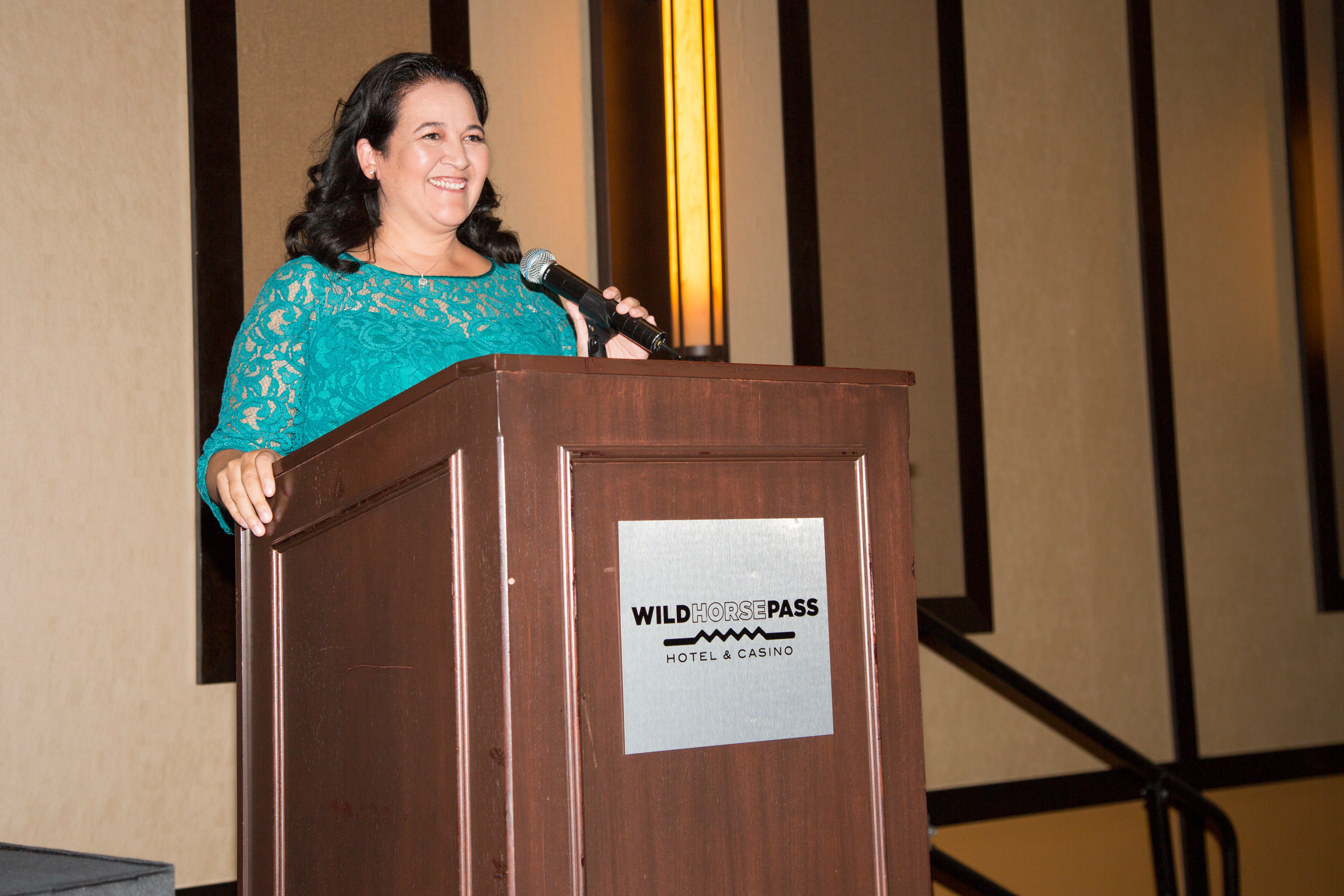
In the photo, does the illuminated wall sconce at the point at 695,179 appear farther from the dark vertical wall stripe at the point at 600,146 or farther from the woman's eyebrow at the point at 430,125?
the woman's eyebrow at the point at 430,125

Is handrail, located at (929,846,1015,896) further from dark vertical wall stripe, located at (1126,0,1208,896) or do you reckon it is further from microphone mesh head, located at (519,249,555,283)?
microphone mesh head, located at (519,249,555,283)

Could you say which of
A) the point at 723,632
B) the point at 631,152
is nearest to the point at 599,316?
the point at 723,632

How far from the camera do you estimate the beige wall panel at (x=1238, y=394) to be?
4012 mm

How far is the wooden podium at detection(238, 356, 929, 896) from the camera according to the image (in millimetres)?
945

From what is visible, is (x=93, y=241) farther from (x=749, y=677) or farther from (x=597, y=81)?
(x=749, y=677)

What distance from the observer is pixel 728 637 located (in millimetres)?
1037

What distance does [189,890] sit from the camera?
242 centimetres

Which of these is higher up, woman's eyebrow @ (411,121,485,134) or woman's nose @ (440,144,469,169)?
woman's eyebrow @ (411,121,485,134)

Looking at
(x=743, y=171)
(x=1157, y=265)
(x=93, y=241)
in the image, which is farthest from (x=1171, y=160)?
(x=93, y=241)

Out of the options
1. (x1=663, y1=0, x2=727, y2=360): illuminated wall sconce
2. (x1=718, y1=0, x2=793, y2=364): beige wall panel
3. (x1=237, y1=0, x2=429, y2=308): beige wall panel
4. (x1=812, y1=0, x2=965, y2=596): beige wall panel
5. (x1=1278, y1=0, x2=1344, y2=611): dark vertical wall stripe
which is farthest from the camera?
(x1=1278, y1=0, x2=1344, y2=611): dark vertical wall stripe

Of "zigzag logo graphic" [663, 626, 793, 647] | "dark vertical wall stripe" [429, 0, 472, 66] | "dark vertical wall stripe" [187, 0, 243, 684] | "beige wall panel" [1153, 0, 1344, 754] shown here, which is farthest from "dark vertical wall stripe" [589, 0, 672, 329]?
"beige wall panel" [1153, 0, 1344, 754]

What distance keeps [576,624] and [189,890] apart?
1.87 meters

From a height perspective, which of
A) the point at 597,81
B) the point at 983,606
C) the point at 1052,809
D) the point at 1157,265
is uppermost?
the point at 597,81

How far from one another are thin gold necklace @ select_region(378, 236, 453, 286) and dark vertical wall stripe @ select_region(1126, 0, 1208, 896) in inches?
117
